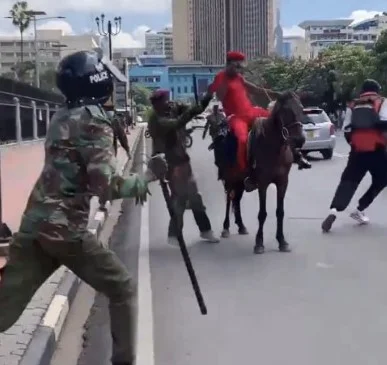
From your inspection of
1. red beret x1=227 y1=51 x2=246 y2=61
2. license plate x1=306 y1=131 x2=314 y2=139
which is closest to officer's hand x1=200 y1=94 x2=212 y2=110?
red beret x1=227 y1=51 x2=246 y2=61

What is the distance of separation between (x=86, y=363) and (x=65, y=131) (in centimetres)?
210

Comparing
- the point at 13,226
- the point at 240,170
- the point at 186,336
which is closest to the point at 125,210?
the point at 13,226

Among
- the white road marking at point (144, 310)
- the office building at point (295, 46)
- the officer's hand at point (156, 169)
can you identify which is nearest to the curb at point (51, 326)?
the officer's hand at point (156, 169)

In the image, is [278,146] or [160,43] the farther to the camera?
[160,43]

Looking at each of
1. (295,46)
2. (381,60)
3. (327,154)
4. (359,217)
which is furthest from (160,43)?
(359,217)

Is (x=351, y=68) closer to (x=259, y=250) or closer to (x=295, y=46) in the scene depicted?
(x=259, y=250)

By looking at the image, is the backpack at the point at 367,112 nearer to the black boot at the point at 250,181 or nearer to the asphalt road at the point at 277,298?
the asphalt road at the point at 277,298

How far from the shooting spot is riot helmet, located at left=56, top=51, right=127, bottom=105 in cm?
507

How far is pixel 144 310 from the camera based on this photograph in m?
7.75

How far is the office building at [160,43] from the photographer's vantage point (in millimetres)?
130600

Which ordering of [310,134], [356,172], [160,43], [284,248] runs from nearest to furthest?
1. [284,248]
2. [356,172]
3. [310,134]
4. [160,43]

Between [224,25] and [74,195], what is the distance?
62774mm

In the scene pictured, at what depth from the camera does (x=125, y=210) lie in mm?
16125

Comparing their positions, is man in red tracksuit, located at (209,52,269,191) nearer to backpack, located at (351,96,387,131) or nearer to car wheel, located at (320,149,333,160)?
backpack, located at (351,96,387,131)
